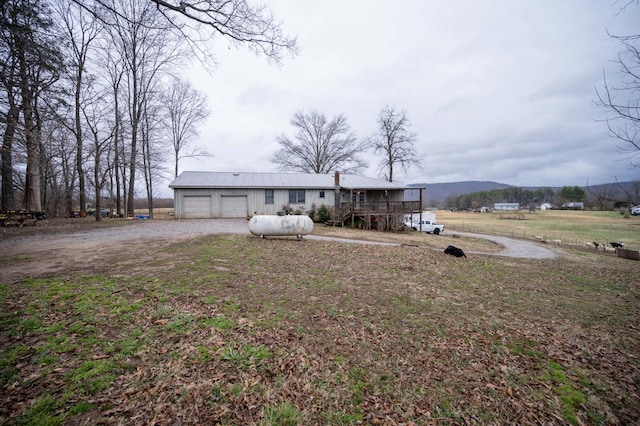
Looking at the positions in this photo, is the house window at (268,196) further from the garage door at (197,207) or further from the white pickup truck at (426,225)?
the white pickup truck at (426,225)

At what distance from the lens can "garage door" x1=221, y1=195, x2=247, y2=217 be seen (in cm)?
2081

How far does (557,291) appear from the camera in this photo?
21.6 feet

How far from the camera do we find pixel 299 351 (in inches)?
131

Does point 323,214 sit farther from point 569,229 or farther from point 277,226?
point 569,229

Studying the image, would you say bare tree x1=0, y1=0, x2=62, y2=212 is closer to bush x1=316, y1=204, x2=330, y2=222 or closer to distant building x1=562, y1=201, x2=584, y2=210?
bush x1=316, y1=204, x2=330, y2=222

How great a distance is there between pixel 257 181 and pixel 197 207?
531 cm

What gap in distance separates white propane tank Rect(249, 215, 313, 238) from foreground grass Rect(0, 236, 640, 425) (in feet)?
14.3

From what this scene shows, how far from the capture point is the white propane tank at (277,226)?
10.5m

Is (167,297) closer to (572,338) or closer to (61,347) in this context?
(61,347)

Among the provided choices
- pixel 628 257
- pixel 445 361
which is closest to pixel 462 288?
pixel 445 361

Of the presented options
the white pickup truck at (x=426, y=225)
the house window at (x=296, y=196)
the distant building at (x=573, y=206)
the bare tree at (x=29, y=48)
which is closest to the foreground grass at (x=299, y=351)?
the bare tree at (x=29, y=48)

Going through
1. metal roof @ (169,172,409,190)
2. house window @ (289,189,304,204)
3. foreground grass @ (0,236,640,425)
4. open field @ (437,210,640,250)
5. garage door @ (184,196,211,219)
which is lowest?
open field @ (437,210,640,250)

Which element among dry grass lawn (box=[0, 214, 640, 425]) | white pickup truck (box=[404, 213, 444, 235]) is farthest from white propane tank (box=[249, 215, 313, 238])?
white pickup truck (box=[404, 213, 444, 235])

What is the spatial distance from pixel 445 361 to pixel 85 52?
77.8 ft
